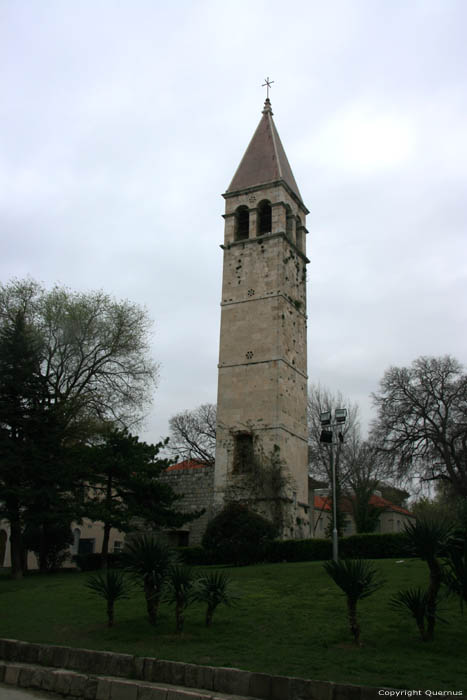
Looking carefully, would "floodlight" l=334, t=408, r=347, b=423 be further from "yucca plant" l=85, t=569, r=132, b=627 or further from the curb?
the curb

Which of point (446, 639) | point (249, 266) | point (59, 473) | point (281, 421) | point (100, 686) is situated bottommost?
point (100, 686)

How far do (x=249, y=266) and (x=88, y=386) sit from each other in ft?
30.3

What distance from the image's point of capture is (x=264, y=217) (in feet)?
96.2

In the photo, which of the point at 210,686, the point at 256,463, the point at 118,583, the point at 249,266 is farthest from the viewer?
the point at 249,266

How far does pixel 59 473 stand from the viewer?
20.1 m

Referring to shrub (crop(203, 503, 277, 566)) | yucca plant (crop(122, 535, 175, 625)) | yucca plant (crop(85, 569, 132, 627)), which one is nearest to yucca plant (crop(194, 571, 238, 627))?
yucca plant (crop(122, 535, 175, 625))

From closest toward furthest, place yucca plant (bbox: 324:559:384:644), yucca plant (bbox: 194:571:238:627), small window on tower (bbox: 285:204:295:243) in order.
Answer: yucca plant (bbox: 324:559:384:644)
yucca plant (bbox: 194:571:238:627)
small window on tower (bbox: 285:204:295:243)

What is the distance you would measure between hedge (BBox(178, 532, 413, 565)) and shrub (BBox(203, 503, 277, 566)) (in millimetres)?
339

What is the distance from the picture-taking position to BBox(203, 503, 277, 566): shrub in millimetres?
20141

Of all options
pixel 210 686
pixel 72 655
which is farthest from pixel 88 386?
pixel 210 686

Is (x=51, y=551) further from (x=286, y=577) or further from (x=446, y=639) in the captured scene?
(x=446, y=639)

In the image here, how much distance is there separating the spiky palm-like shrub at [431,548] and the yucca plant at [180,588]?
377cm

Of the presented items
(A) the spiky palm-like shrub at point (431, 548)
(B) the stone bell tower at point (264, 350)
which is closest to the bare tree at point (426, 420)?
(B) the stone bell tower at point (264, 350)

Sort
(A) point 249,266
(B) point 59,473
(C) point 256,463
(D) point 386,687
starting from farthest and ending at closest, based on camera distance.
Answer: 1. (A) point 249,266
2. (C) point 256,463
3. (B) point 59,473
4. (D) point 386,687
